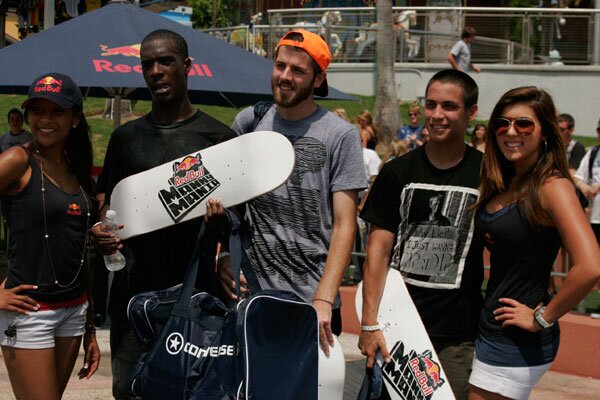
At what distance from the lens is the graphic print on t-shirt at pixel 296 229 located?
3.58 metres

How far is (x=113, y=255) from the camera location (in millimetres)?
3705

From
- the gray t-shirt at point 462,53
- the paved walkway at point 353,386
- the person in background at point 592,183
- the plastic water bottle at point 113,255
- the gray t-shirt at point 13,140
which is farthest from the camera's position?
the gray t-shirt at point 462,53

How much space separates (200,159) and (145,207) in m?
0.30

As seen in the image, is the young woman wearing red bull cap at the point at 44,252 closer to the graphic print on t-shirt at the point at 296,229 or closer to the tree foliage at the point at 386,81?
the graphic print on t-shirt at the point at 296,229

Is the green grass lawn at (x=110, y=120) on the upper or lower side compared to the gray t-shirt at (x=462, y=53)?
lower

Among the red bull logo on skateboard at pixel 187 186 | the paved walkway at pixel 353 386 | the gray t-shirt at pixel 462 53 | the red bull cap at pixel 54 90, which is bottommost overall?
the paved walkway at pixel 353 386

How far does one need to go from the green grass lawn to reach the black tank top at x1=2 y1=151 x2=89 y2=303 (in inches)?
531

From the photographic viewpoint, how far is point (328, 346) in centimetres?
337

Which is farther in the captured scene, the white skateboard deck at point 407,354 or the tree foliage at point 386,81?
the tree foliage at point 386,81

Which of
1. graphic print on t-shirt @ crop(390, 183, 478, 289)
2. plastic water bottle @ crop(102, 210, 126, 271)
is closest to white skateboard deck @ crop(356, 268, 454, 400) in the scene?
graphic print on t-shirt @ crop(390, 183, 478, 289)

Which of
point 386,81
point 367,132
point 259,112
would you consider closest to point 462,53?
point 386,81

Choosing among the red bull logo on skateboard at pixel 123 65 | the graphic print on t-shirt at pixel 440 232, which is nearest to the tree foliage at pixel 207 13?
the red bull logo on skateboard at pixel 123 65

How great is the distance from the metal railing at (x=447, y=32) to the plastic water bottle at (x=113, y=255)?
15.7m

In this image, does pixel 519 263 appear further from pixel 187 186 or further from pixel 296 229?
pixel 187 186
